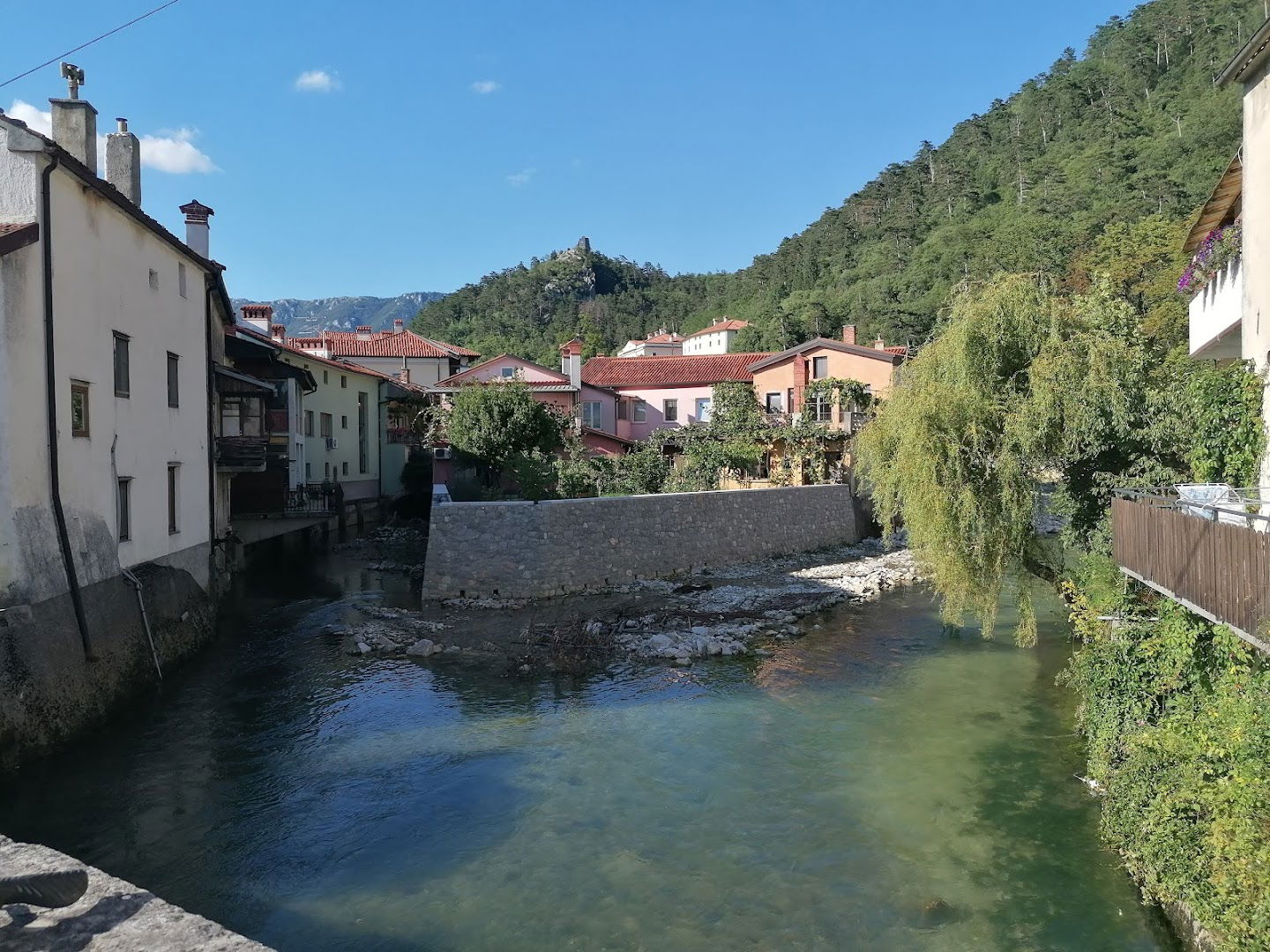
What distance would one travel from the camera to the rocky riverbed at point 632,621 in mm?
19641

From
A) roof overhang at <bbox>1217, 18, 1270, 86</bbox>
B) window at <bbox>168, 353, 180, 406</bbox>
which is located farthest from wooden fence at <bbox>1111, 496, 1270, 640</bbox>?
window at <bbox>168, 353, 180, 406</bbox>

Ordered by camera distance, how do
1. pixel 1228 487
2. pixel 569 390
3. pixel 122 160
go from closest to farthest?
pixel 1228 487 < pixel 122 160 < pixel 569 390

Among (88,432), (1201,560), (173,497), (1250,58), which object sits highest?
(1250,58)

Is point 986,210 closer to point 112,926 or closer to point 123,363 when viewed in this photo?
point 123,363

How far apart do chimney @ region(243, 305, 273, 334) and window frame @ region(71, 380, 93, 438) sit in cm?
2381

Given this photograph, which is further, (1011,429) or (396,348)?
(396,348)

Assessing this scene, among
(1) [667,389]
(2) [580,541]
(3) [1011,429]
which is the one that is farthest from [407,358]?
(3) [1011,429]

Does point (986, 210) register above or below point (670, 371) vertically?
above

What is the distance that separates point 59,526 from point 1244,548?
15539 mm

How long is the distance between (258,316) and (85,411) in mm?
25493

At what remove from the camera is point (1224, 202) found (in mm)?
12641

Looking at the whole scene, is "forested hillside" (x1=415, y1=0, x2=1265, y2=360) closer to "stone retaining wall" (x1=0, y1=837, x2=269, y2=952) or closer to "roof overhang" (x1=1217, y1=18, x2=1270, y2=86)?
"roof overhang" (x1=1217, y1=18, x2=1270, y2=86)

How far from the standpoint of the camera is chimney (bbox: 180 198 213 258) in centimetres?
2655

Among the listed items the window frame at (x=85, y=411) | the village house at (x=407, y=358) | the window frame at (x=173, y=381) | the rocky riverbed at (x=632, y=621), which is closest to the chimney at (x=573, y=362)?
the village house at (x=407, y=358)
